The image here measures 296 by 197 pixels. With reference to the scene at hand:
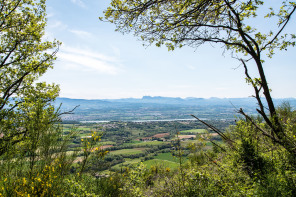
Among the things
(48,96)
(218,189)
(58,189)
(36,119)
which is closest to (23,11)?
(48,96)

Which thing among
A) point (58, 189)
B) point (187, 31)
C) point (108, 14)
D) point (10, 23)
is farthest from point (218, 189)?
point (10, 23)

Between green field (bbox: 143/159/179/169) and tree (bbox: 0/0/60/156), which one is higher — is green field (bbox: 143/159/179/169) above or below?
below

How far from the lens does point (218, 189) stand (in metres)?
3.75

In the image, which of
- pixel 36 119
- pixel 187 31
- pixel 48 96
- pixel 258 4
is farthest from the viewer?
pixel 48 96

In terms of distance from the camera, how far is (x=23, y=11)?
30.9 feet

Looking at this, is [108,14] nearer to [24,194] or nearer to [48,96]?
[24,194]

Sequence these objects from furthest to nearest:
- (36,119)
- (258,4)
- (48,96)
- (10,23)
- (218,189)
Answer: (48,96)
(10,23)
(258,4)
(218,189)
(36,119)

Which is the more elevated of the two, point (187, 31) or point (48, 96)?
point (187, 31)

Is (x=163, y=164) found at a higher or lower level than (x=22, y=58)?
lower

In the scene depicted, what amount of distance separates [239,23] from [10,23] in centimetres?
1077

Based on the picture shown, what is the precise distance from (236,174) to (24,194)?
14.0 ft

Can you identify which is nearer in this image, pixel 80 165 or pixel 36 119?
pixel 36 119

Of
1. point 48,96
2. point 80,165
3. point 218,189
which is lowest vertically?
point 218,189

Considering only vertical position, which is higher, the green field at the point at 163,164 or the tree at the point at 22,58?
the tree at the point at 22,58
